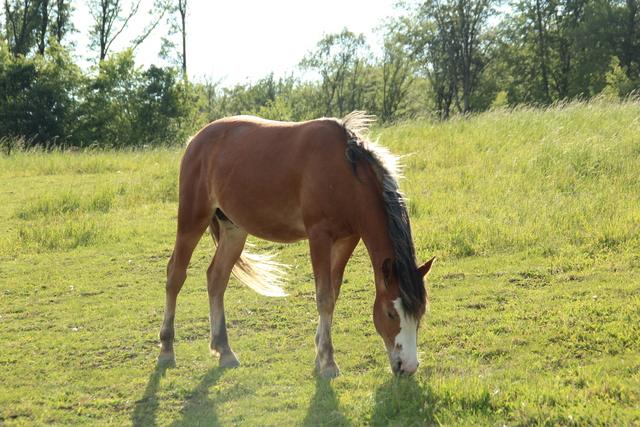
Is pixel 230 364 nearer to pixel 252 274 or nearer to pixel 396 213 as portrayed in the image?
pixel 252 274

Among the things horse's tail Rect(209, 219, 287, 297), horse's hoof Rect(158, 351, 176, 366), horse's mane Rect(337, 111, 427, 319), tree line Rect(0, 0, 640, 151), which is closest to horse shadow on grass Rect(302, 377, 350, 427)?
horse's mane Rect(337, 111, 427, 319)

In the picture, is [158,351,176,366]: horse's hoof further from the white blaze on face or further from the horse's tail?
the white blaze on face

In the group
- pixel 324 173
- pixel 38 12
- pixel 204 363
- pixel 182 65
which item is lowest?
pixel 204 363

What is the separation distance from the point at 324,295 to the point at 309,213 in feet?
2.12

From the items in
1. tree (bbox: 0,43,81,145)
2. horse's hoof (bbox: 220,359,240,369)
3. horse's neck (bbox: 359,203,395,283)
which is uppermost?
tree (bbox: 0,43,81,145)

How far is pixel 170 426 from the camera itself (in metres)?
3.70

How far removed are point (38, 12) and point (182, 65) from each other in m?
9.91

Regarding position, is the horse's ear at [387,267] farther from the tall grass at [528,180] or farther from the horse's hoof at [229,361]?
the tall grass at [528,180]

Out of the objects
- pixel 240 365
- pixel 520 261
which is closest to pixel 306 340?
pixel 240 365

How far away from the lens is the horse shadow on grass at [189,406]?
3762 mm

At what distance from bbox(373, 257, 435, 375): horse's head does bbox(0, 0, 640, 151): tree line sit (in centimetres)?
1516

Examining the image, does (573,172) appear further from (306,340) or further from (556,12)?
(556,12)

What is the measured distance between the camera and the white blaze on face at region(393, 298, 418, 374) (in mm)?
3652

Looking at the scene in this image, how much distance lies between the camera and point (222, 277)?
5238 mm
